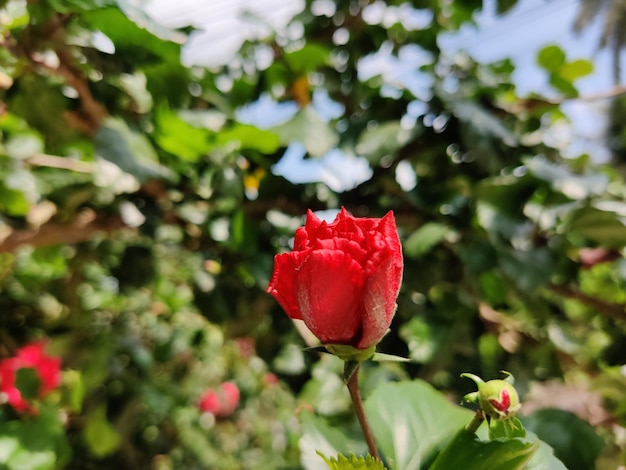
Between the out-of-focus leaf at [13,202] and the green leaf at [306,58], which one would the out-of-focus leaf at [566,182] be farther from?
the out-of-focus leaf at [13,202]

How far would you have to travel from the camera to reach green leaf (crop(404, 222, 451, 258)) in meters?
0.49

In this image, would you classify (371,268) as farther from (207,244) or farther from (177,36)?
(207,244)

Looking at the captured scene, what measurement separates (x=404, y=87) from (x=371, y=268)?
437 mm

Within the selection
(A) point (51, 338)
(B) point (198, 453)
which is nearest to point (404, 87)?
(A) point (51, 338)

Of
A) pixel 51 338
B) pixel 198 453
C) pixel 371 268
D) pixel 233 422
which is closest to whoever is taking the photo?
pixel 371 268

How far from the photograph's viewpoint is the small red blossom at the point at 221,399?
3.65 feet

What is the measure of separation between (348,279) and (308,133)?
1.16 ft

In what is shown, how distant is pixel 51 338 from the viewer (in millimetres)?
835

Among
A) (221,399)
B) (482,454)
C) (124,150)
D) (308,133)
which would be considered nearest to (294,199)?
(308,133)

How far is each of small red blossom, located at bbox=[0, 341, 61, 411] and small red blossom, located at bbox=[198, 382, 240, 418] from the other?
1.37 feet

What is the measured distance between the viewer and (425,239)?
504 millimetres

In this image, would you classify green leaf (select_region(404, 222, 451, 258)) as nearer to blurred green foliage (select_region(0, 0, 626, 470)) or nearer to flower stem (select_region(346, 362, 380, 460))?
blurred green foliage (select_region(0, 0, 626, 470))

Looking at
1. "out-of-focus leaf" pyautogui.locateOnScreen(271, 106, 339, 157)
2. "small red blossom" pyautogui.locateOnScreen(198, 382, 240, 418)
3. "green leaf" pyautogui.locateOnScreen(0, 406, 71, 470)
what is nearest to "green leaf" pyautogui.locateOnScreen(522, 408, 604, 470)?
"out-of-focus leaf" pyautogui.locateOnScreen(271, 106, 339, 157)

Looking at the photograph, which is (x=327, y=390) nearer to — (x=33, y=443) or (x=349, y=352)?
(x=33, y=443)
